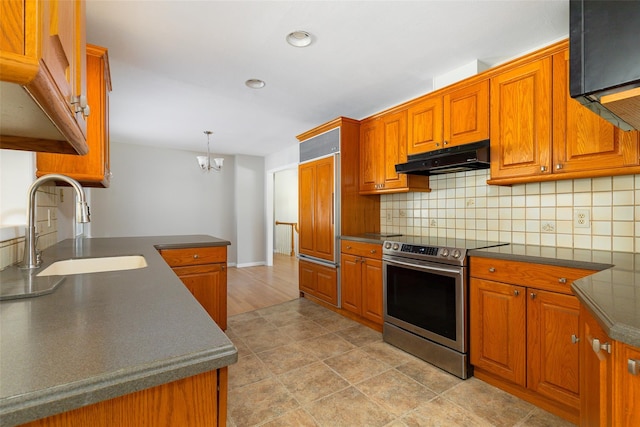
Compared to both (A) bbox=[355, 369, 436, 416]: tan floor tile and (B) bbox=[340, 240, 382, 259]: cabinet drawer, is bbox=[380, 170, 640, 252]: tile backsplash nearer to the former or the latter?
(B) bbox=[340, 240, 382, 259]: cabinet drawer

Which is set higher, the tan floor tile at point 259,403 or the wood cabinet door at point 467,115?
the wood cabinet door at point 467,115

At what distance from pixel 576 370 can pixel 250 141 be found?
4.80 meters

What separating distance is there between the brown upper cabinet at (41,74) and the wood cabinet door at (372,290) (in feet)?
7.79

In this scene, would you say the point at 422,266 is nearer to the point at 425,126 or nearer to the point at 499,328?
the point at 499,328

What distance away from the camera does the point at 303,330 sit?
2.98m

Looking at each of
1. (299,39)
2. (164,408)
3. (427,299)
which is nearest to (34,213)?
(164,408)

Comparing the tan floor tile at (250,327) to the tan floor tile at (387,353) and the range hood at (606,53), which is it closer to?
the tan floor tile at (387,353)

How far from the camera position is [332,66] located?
253 centimetres

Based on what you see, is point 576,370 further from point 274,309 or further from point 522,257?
point 274,309

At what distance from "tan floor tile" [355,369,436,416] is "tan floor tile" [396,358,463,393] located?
6 cm

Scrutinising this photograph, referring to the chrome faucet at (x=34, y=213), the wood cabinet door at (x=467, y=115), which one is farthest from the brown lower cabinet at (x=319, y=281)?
the chrome faucet at (x=34, y=213)

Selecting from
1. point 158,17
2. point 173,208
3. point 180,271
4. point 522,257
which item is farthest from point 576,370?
point 173,208

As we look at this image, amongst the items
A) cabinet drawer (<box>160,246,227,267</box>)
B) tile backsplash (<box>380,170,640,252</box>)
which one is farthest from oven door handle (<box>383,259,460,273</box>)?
cabinet drawer (<box>160,246,227,267</box>)

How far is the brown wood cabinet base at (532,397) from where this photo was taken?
172 cm
